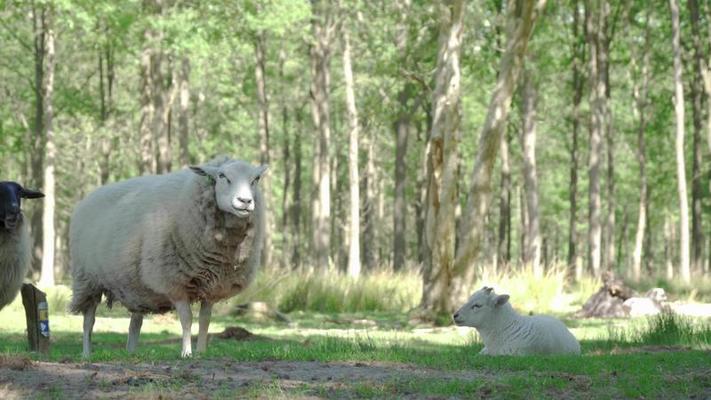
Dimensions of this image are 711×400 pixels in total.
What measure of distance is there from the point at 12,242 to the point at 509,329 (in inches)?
233

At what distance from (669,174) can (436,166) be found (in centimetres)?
2952

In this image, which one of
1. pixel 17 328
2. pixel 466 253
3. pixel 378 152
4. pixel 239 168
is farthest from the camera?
pixel 378 152

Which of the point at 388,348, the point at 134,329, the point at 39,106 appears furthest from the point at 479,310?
the point at 39,106

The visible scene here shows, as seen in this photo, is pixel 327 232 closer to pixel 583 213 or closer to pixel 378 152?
pixel 378 152

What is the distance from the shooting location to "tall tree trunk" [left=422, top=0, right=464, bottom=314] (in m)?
21.3

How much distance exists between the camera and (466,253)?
21.3 meters

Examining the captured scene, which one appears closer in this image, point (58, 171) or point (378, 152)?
point (58, 171)

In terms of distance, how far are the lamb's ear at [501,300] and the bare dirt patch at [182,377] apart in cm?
383

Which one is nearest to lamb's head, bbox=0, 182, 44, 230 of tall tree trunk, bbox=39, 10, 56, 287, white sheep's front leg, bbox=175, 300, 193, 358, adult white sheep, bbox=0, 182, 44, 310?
adult white sheep, bbox=0, 182, 44, 310

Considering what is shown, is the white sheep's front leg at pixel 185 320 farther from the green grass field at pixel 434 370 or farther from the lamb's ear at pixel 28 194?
the lamb's ear at pixel 28 194

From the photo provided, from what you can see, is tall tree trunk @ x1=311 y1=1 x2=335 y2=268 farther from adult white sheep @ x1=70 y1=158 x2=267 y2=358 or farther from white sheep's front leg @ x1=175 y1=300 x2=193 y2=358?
white sheep's front leg @ x1=175 y1=300 x2=193 y2=358

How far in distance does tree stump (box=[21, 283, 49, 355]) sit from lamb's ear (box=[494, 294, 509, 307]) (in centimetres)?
541

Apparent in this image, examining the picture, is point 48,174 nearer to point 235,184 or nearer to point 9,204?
point 9,204

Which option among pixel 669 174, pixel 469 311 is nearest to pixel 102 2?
pixel 469 311
